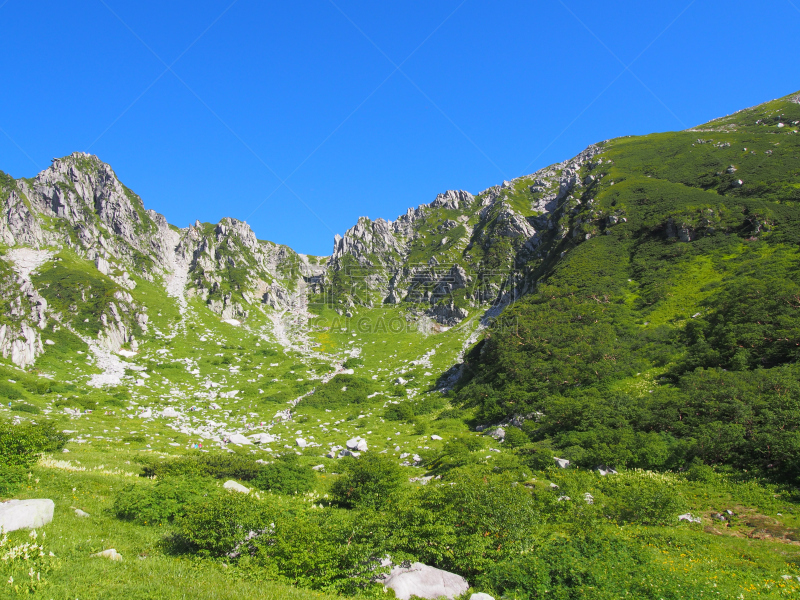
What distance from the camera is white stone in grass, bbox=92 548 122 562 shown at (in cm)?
1115

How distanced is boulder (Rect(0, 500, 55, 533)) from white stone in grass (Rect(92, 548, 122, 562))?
2624mm

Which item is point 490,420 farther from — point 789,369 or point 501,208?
point 501,208

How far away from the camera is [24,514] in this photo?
11992 millimetres

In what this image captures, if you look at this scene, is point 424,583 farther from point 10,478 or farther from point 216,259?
point 216,259

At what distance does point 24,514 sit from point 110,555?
3.31 meters

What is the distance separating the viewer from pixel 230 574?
11180 mm

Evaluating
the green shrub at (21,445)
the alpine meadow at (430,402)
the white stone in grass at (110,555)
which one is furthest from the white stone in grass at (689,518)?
the green shrub at (21,445)

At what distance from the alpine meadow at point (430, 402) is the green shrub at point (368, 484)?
0.14 m

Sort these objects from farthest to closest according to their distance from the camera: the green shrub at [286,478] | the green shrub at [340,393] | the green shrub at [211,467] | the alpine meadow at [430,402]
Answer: the green shrub at [340,393]
the green shrub at [286,478]
the green shrub at [211,467]
the alpine meadow at [430,402]

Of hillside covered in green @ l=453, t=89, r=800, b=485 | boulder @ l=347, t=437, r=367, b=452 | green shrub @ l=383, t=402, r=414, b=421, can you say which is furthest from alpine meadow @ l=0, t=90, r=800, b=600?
green shrub @ l=383, t=402, r=414, b=421

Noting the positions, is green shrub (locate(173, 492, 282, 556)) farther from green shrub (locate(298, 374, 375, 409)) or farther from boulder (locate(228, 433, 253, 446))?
green shrub (locate(298, 374, 375, 409))

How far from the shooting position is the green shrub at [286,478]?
22500 millimetres

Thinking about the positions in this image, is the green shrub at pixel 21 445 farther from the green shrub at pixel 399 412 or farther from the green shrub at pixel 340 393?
the green shrub at pixel 340 393

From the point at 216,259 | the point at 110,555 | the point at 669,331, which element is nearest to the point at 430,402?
the point at 669,331
